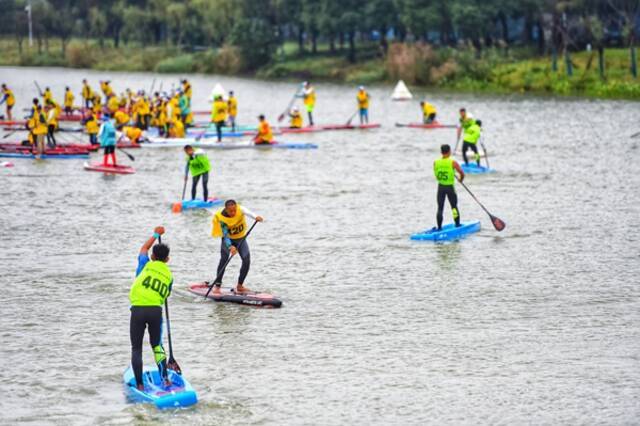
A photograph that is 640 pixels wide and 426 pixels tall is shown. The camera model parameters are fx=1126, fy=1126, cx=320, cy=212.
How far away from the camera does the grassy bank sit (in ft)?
243

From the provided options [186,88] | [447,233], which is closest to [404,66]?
[186,88]

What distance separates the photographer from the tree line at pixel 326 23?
86.0 m

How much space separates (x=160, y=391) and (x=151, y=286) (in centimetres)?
166

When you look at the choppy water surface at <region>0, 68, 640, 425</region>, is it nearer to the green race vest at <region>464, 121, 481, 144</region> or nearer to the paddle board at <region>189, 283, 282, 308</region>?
the paddle board at <region>189, 283, 282, 308</region>

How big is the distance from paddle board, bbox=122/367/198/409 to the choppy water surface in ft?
0.59

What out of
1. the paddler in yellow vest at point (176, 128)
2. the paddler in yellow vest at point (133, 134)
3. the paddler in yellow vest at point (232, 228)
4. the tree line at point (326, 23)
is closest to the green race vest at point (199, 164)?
the paddler in yellow vest at point (232, 228)

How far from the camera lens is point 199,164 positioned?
2961 centimetres

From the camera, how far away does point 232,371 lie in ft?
56.1

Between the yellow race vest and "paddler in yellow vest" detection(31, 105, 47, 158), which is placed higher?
"paddler in yellow vest" detection(31, 105, 47, 158)

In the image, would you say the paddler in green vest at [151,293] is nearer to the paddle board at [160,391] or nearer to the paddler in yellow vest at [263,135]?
the paddle board at [160,391]

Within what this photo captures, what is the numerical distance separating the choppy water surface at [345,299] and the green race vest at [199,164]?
1.34m

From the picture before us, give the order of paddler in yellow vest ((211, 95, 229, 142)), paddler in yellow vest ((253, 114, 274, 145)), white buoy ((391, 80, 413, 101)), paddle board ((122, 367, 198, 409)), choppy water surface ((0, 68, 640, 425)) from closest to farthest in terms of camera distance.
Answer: paddle board ((122, 367, 198, 409))
choppy water surface ((0, 68, 640, 425))
paddler in yellow vest ((211, 95, 229, 142))
paddler in yellow vest ((253, 114, 274, 145))
white buoy ((391, 80, 413, 101))

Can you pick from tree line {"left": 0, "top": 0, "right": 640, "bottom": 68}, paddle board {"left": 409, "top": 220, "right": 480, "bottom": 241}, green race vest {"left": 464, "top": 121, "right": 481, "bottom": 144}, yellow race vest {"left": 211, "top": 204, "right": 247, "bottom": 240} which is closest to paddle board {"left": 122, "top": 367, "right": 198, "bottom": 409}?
yellow race vest {"left": 211, "top": 204, "right": 247, "bottom": 240}

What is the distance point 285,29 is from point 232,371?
4696 inches
